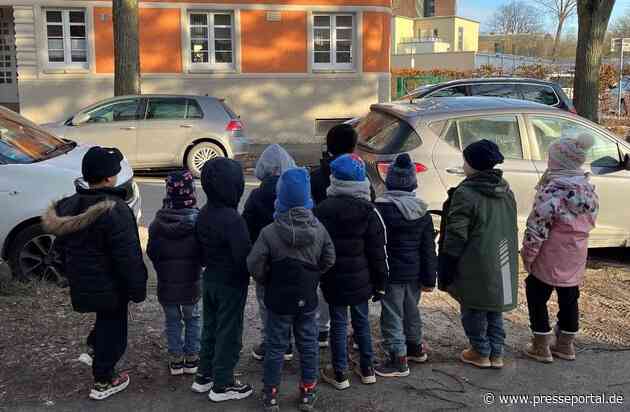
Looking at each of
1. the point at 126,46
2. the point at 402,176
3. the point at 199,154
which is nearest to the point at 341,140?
the point at 402,176

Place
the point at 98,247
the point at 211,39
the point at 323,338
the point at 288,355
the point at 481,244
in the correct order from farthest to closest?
the point at 211,39, the point at 323,338, the point at 288,355, the point at 481,244, the point at 98,247

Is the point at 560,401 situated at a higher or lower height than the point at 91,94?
lower

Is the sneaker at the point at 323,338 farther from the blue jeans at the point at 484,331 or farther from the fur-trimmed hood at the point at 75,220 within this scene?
the fur-trimmed hood at the point at 75,220

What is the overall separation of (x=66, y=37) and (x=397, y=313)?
16243mm

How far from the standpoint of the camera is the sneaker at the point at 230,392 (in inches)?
151

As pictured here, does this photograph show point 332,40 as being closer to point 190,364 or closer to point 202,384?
point 190,364

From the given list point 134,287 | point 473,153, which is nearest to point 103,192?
point 134,287

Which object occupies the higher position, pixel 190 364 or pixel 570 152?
pixel 570 152

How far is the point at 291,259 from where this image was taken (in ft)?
12.0

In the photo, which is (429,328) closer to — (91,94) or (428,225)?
(428,225)

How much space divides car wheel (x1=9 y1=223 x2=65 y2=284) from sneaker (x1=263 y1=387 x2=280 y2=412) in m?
2.74

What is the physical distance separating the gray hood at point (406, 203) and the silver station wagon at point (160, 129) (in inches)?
333

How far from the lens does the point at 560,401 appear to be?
13.1ft

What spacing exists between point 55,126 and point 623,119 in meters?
19.3
